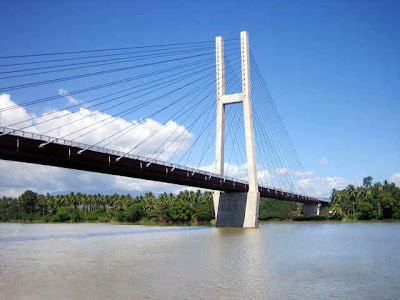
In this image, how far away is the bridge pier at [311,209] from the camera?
404ft

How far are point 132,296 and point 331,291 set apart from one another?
784cm

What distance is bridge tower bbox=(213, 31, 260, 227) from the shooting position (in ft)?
209

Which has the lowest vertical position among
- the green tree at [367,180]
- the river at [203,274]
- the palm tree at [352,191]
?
the river at [203,274]

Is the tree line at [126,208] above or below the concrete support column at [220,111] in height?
below

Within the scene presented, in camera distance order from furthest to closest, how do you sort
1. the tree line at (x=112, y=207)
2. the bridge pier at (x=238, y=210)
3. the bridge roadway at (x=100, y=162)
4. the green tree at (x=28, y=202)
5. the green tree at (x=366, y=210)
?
the green tree at (x=28, y=202) < the tree line at (x=112, y=207) < the green tree at (x=366, y=210) < the bridge pier at (x=238, y=210) < the bridge roadway at (x=100, y=162)

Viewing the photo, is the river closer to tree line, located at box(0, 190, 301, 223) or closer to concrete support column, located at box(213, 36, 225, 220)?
concrete support column, located at box(213, 36, 225, 220)

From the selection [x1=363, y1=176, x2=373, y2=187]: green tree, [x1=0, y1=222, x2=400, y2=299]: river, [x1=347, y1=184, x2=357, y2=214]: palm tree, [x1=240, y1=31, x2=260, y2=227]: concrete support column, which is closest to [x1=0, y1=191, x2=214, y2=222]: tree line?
[x1=240, y1=31, x2=260, y2=227]: concrete support column

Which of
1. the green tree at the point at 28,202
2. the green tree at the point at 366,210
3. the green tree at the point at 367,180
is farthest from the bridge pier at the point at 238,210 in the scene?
the green tree at the point at 367,180

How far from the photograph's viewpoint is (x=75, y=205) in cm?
16838

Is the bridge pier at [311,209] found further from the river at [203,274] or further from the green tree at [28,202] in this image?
the green tree at [28,202]

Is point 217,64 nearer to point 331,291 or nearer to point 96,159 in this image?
point 96,159

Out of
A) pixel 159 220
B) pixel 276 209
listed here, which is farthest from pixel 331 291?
pixel 276 209

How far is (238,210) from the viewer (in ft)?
223

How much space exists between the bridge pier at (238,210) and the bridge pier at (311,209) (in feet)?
199
